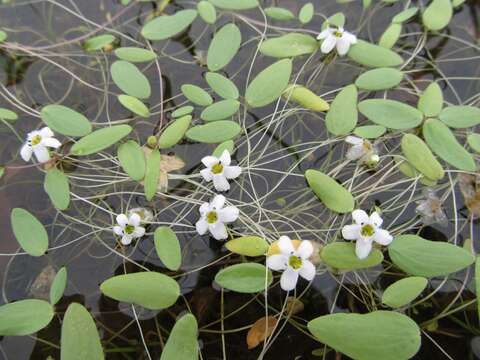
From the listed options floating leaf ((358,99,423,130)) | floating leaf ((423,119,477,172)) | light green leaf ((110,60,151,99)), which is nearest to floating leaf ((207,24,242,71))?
light green leaf ((110,60,151,99))

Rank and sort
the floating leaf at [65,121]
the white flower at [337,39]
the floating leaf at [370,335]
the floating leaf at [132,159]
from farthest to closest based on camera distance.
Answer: the white flower at [337,39] → the floating leaf at [65,121] → the floating leaf at [132,159] → the floating leaf at [370,335]

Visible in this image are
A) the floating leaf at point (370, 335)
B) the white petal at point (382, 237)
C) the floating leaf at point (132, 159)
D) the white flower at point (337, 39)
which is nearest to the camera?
the floating leaf at point (370, 335)

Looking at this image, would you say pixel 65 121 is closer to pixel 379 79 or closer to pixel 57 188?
pixel 57 188

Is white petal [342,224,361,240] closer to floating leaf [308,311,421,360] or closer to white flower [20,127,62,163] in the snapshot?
floating leaf [308,311,421,360]

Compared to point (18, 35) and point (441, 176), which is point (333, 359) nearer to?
point (441, 176)

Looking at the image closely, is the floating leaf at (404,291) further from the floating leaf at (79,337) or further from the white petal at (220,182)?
the floating leaf at (79,337)

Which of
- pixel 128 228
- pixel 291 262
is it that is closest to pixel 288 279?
pixel 291 262

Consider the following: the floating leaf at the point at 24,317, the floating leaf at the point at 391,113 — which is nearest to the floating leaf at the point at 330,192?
the floating leaf at the point at 391,113
